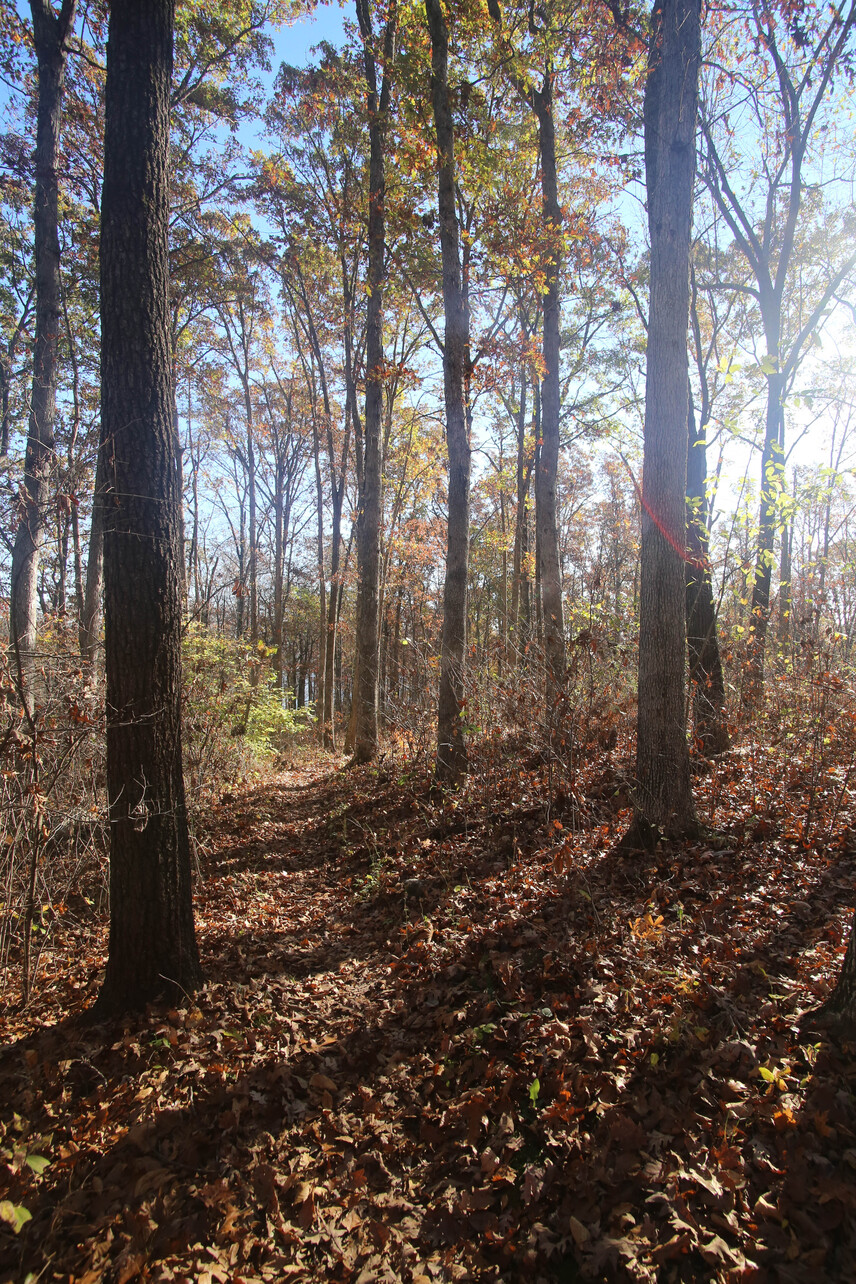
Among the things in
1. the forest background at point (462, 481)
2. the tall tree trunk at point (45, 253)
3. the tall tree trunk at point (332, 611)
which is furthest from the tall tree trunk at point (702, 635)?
the tall tree trunk at point (332, 611)

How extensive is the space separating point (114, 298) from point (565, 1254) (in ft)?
16.9

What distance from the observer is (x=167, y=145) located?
3.61 m

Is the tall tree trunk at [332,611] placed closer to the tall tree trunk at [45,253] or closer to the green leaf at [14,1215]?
the tall tree trunk at [45,253]

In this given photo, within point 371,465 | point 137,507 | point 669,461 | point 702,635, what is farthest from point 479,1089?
point 371,465

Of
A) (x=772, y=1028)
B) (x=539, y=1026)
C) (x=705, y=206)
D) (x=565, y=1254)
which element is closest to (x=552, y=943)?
(x=539, y=1026)

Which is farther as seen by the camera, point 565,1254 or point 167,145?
point 167,145

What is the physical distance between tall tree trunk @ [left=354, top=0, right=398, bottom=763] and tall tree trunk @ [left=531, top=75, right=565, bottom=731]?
285 cm

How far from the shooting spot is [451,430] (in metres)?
7.77

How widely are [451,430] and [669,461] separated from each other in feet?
11.9

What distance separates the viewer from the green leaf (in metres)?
2.17

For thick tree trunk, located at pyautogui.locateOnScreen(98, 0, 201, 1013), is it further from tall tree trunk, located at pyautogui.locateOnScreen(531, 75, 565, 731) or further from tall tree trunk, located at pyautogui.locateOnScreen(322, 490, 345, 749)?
tall tree trunk, located at pyautogui.locateOnScreen(322, 490, 345, 749)

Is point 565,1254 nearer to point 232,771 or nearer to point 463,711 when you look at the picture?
point 463,711

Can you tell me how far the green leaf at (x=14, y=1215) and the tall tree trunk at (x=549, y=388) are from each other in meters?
7.05

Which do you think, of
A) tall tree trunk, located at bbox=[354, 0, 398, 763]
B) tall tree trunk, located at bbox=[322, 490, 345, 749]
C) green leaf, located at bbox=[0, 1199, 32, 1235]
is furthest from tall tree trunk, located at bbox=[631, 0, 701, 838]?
tall tree trunk, located at bbox=[322, 490, 345, 749]
